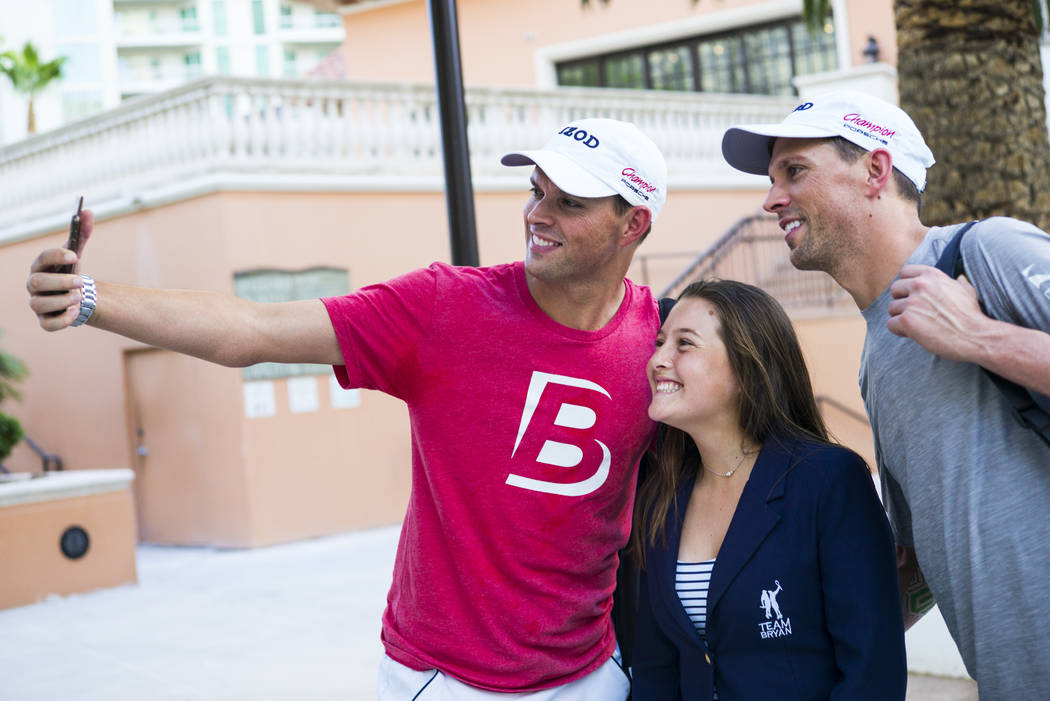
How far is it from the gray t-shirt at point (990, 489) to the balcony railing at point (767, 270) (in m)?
13.6

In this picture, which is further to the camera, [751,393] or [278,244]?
[278,244]

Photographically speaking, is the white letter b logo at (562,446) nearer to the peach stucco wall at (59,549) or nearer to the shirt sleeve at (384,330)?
the shirt sleeve at (384,330)

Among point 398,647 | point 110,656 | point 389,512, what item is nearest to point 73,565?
point 110,656

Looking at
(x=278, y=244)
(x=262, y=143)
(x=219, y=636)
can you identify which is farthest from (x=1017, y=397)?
(x=262, y=143)

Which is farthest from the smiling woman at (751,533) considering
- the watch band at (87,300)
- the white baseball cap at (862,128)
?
the watch band at (87,300)

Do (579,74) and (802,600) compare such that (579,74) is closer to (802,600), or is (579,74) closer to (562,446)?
(562,446)

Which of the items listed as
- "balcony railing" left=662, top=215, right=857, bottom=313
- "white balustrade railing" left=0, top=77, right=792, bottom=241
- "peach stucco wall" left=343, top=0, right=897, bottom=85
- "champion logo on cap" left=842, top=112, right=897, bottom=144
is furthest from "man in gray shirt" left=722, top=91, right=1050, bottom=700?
"peach stucco wall" left=343, top=0, right=897, bottom=85

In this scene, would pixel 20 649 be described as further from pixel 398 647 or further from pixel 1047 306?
pixel 1047 306

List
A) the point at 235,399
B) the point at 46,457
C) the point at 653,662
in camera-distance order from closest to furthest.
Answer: the point at 653,662, the point at 235,399, the point at 46,457

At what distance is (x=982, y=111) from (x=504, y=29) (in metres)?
18.9

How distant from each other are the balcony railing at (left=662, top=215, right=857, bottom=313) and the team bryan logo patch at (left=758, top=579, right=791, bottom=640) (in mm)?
13536

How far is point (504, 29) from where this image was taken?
2388cm

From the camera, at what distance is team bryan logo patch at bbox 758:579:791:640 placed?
242cm

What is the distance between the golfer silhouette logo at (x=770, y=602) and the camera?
2428mm
